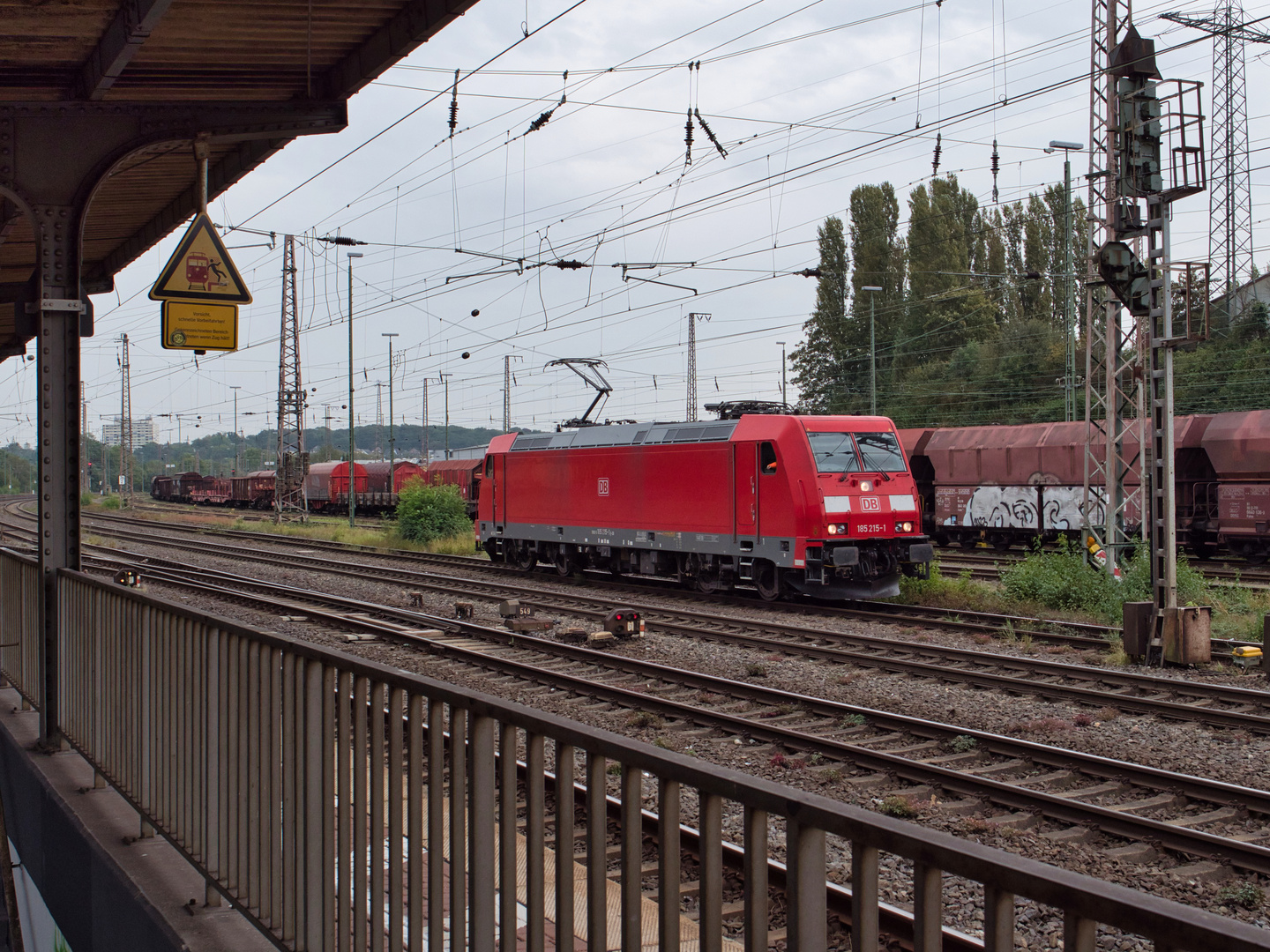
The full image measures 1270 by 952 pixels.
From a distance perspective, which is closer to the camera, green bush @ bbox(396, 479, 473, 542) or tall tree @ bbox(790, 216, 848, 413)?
green bush @ bbox(396, 479, 473, 542)

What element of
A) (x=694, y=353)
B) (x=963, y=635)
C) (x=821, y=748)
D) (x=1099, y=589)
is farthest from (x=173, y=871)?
(x=694, y=353)

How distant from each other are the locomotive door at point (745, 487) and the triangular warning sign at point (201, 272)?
10.9 metres

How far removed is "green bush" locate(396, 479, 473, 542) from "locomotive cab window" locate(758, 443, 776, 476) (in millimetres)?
17921

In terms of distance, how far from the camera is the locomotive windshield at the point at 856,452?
56.9ft

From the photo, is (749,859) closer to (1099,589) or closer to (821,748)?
(821,748)

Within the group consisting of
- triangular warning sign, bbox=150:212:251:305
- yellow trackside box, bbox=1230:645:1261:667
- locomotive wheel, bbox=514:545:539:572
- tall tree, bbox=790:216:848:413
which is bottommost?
yellow trackside box, bbox=1230:645:1261:667

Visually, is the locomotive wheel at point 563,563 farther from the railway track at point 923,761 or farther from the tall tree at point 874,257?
the tall tree at point 874,257

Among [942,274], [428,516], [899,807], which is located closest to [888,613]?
[899,807]

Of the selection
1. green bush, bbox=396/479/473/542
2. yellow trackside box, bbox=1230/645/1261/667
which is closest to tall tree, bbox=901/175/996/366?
green bush, bbox=396/479/473/542

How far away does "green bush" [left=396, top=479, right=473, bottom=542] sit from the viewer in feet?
111

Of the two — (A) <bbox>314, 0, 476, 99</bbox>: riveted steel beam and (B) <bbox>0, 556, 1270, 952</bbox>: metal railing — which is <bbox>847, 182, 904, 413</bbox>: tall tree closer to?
(A) <bbox>314, 0, 476, 99</bbox>: riveted steel beam

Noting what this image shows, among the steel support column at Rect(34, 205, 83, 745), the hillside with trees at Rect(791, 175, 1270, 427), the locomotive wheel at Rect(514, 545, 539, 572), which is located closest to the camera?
the steel support column at Rect(34, 205, 83, 745)

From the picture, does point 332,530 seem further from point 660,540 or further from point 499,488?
point 660,540

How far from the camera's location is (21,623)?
7.52m
